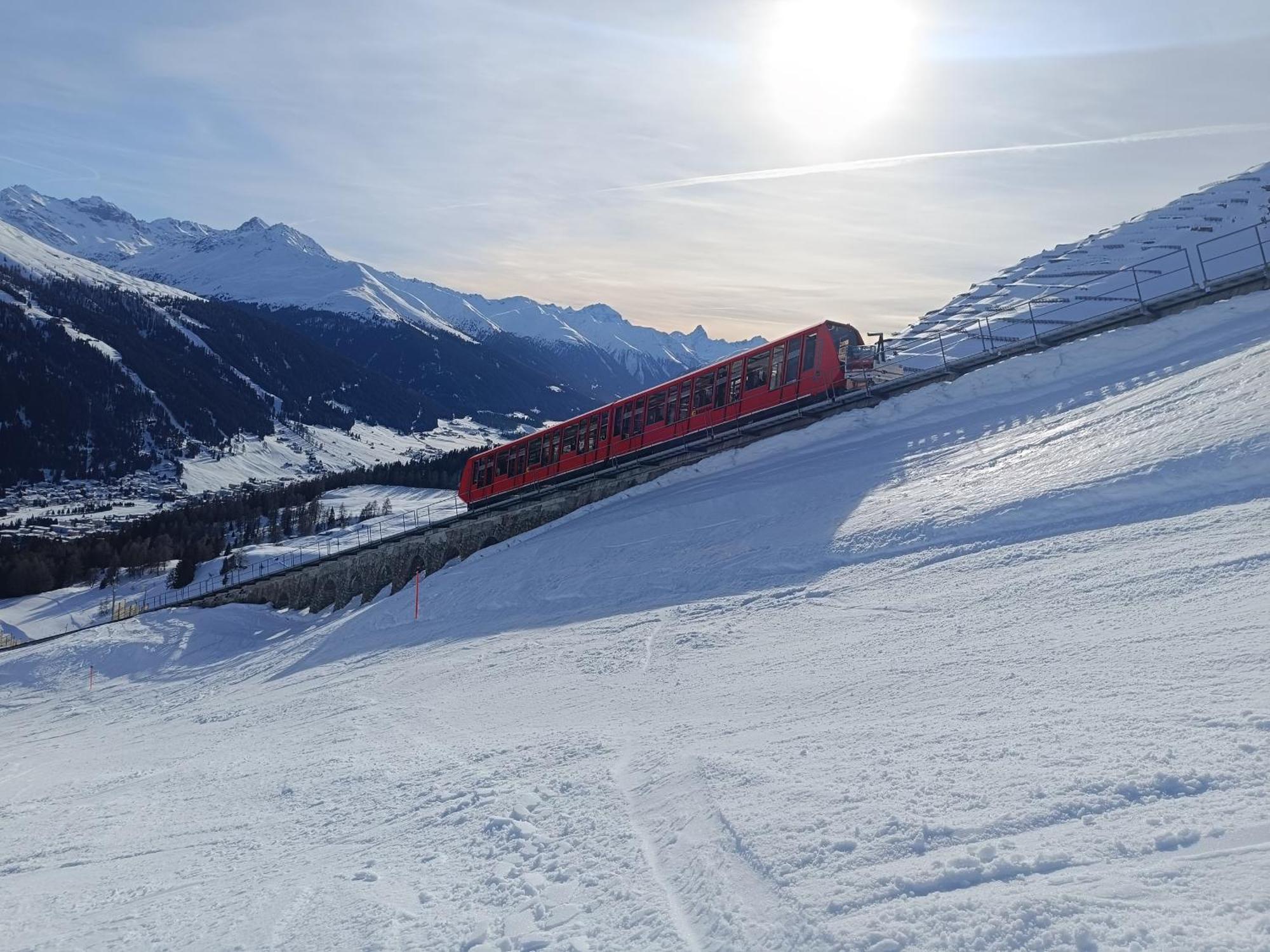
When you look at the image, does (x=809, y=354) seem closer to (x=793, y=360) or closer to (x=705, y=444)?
(x=793, y=360)

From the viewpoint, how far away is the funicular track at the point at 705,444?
25.0 m

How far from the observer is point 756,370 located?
95.1 feet

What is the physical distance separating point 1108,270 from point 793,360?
1449 inches

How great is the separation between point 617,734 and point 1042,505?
9369 millimetres

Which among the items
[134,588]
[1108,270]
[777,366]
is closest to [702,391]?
[777,366]

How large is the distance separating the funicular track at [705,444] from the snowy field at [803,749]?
317 cm

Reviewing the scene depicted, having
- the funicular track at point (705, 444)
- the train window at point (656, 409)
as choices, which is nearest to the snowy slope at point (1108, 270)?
the funicular track at point (705, 444)

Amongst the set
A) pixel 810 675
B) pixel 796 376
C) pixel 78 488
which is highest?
pixel 78 488

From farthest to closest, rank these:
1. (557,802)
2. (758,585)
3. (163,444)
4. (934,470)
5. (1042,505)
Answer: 1. (163,444)
2. (934,470)
3. (758,585)
4. (1042,505)
5. (557,802)

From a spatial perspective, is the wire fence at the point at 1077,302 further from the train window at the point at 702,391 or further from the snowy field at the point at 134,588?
the snowy field at the point at 134,588

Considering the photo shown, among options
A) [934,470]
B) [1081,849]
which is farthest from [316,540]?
[1081,849]

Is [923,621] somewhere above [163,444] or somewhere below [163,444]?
below

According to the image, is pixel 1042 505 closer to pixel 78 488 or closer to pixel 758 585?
pixel 758 585

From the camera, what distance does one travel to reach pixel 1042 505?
14.7 m
